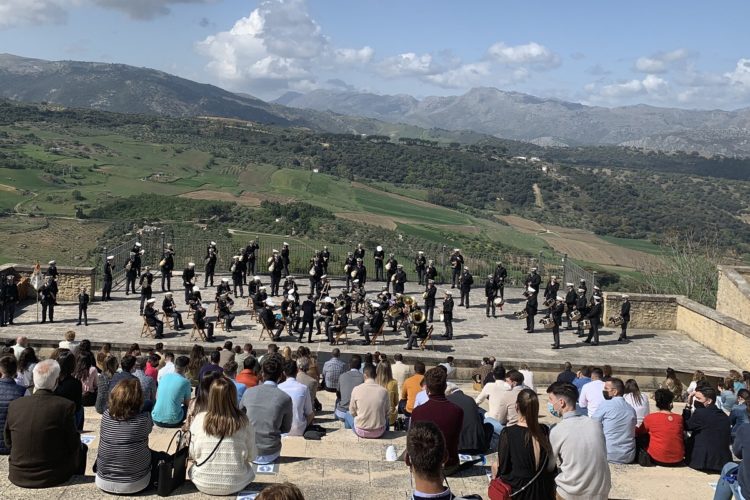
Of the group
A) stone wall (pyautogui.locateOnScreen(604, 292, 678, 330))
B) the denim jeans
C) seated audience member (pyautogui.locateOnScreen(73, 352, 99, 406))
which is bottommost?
stone wall (pyautogui.locateOnScreen(604, 292, 678, 330))

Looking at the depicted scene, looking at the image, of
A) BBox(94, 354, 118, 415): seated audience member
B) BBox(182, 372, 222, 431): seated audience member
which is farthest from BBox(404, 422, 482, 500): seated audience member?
BBox(94, 354, 118, 415): seated audience member

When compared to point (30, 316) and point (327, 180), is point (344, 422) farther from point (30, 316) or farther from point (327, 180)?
point (327, 180)

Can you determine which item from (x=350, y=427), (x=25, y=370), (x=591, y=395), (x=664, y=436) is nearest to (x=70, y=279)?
(x=25, y=370)

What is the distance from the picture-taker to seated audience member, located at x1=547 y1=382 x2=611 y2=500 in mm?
6578

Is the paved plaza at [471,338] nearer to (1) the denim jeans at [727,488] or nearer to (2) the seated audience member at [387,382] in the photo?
(2) the seated audience member at [387,382]

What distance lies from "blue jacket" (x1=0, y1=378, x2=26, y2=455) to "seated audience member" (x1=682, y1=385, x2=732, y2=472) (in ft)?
24.6

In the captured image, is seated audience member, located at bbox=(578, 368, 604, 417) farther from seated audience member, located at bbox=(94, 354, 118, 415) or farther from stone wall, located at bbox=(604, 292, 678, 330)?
stone wall, located at bbox=(604, 292, 678, 330)

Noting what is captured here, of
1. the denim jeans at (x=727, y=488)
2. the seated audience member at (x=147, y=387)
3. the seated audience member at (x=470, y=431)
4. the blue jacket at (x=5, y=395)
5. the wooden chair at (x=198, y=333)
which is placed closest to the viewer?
the denim jeans at (x=727, y=488)

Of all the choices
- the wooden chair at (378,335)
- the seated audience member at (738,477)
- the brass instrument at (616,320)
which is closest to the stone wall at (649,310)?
the brass instrument at (616,320)

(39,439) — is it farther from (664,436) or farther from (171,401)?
(664,436)

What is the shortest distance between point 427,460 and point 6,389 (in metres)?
4.77

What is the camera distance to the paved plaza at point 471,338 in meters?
19.7

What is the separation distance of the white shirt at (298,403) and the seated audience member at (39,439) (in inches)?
119

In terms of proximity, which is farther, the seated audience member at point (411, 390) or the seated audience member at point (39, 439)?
the seated audience member at point (411, 390)
